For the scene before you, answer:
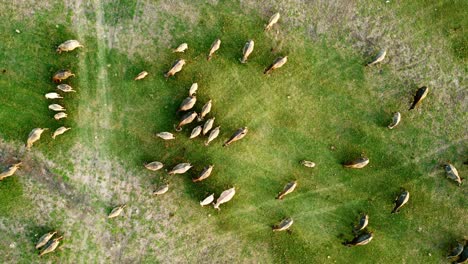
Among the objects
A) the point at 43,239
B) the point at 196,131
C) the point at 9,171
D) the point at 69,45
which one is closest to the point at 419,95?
the point at 196,131

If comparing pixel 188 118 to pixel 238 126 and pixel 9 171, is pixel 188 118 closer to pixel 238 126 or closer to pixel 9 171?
pixel 238 126

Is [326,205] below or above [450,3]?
below

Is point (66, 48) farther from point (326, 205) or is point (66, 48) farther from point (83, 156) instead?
point (326, 205)

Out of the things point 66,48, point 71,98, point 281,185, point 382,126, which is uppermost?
point 66,48

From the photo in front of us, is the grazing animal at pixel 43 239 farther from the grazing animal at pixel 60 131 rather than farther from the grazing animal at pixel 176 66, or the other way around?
the grazing animal at pixel 176 66

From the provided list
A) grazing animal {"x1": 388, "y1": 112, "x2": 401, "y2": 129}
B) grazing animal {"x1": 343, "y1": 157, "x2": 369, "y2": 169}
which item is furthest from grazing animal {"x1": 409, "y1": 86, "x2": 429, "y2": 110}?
grazing animal {"x1": 343, "y1": 157, "x2": 369, "y2": 169}

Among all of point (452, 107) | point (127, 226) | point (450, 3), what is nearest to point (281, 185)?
point (127, 226)
